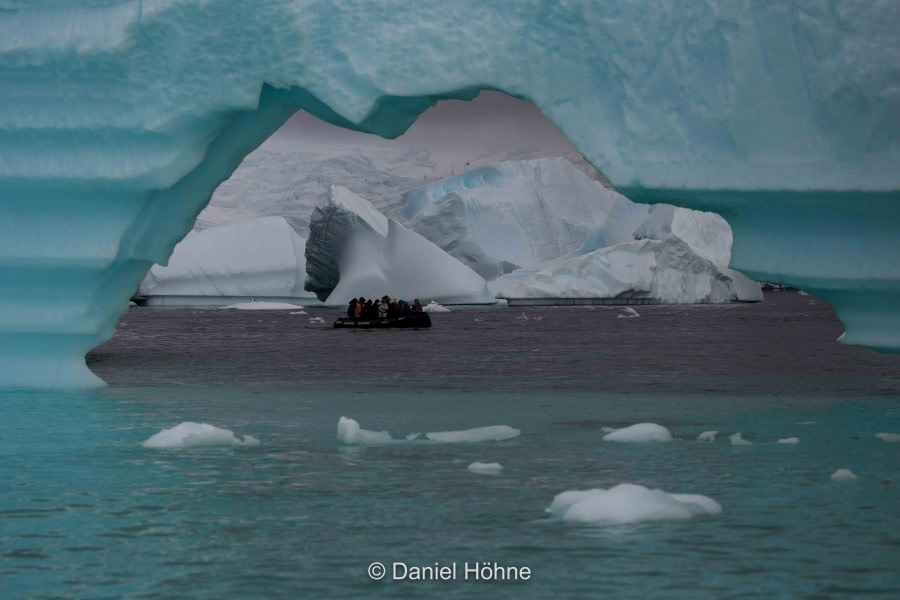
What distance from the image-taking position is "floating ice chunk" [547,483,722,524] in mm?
5648

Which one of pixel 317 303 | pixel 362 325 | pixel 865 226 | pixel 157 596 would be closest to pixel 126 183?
pixel 865 226

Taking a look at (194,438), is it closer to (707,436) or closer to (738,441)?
(707,436)

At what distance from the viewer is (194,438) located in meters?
7.94

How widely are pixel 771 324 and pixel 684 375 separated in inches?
635

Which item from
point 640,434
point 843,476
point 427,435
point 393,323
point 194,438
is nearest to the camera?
point 843,476

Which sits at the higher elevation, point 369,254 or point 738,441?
point 369,254

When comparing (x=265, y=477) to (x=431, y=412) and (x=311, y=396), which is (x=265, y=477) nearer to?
(x=431, y=412)

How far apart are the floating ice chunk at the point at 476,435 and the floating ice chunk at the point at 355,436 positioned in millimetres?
323

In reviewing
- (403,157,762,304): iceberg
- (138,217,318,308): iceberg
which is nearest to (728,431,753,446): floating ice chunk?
(403,157,762,304): iceberg

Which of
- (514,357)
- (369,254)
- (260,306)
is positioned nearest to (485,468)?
(514,357)

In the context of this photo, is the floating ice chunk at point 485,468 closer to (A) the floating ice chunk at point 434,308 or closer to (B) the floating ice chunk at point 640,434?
(B) the floating ice chunk at point 640,434

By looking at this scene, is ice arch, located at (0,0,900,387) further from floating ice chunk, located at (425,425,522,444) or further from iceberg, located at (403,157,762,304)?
iceberg, located at (403,157,762,304)

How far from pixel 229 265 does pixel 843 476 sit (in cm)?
3246

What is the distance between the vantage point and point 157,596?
461 centimetres
